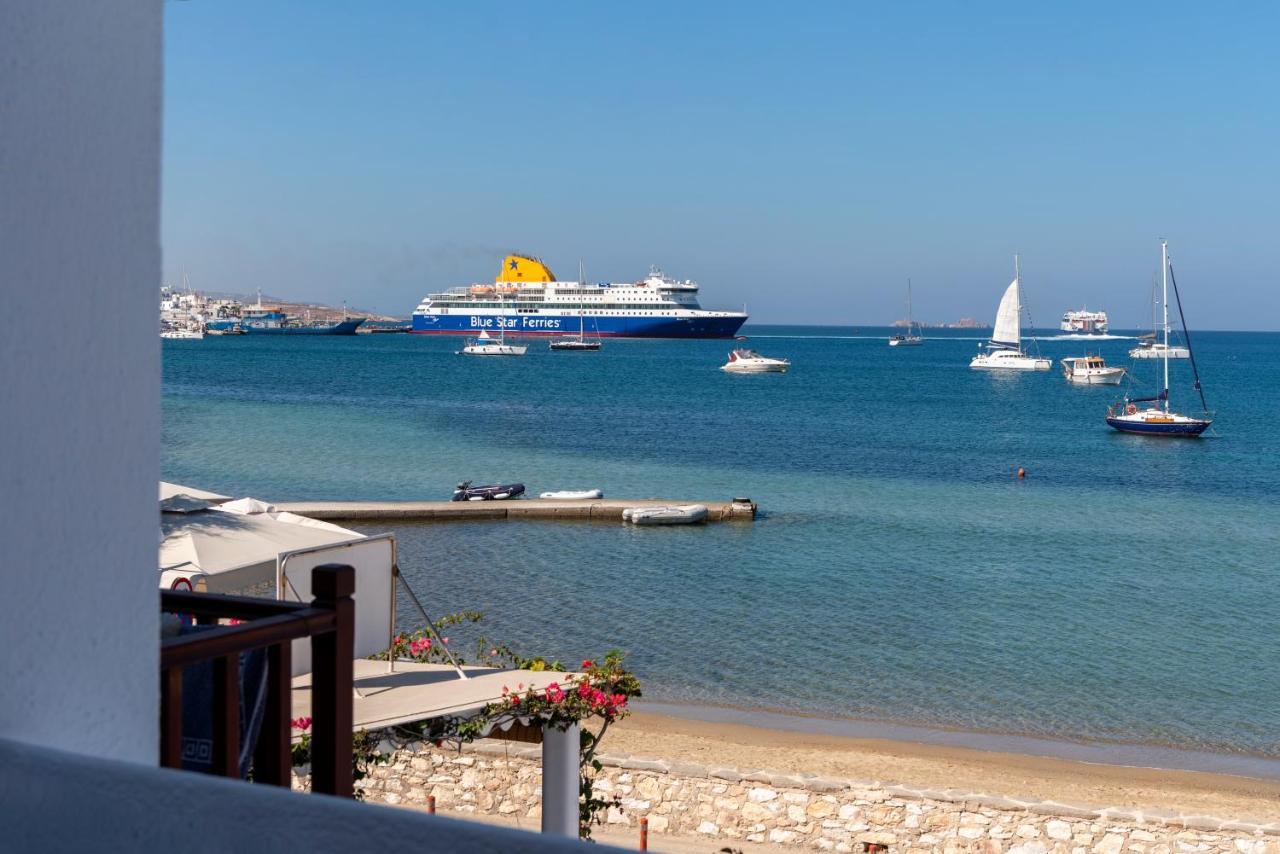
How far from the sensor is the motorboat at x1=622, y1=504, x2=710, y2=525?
24.5m

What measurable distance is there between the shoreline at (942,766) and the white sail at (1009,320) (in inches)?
2987

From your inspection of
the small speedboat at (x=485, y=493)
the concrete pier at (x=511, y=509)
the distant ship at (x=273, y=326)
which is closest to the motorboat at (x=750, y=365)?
the small speedboat at (x=485, y=493)

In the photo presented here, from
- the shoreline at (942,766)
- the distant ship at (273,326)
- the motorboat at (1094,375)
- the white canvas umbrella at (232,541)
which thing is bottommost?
the shoreline at (942,766)

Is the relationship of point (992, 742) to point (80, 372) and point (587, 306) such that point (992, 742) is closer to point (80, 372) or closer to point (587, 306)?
point (80, 372)

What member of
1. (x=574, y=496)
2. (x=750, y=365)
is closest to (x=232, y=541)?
(x=574, y=496)

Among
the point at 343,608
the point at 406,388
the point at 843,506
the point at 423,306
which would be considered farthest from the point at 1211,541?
the point at 423,306

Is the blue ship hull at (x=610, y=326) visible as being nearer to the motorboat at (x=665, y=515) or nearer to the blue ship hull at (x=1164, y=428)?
the blue ship hull at (x=1164, y=428)

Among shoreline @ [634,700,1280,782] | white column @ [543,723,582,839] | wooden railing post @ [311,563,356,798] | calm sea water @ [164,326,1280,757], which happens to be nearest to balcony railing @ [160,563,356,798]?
wooden railing post @ [311,563,356,798]

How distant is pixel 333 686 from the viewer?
2.27 metres

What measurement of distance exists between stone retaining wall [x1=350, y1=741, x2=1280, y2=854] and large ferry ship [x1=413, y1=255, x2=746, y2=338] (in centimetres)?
10769

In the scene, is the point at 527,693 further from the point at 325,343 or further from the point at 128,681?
the point at 325,343

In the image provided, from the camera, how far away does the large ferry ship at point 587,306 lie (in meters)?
116

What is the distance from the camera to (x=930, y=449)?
4169 cm

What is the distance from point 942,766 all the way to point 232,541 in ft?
21.4
